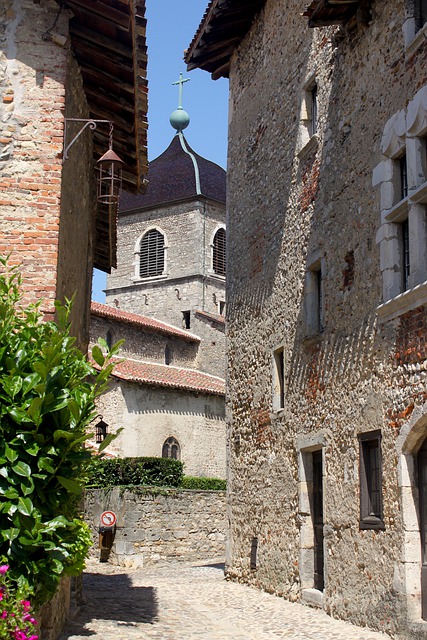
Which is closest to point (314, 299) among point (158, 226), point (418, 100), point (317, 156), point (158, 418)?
point (317, 156)

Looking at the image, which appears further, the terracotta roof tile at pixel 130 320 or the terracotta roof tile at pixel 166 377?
the terracotta roof tile at pixel 130 320

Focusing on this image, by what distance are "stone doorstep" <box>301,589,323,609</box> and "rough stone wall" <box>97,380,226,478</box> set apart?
14.8m

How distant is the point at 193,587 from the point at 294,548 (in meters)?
2.65

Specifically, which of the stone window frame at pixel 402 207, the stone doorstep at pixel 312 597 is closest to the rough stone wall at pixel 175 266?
the stone doorstep at pixel 312 597

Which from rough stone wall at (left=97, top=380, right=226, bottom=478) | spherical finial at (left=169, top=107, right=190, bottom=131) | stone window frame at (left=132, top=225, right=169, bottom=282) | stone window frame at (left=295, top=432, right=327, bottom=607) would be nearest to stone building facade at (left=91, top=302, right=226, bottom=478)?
rough stone wall at (left=97, top=380, right=226, bottom=478)

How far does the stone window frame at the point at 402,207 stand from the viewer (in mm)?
8539

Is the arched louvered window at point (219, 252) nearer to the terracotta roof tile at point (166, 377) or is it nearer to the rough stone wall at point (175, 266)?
the rough stone wall at point (175, 266)

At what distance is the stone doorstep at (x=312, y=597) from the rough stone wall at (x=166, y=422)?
14.8 meters

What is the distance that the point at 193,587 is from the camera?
13695 millimetres

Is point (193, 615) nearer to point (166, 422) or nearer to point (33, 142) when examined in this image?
point (33, 142)

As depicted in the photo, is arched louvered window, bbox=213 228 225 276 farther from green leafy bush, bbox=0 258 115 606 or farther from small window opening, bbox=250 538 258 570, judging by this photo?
green leafy bush, bbox=0 258 115 606

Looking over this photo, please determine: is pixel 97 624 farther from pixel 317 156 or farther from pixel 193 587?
pixel 317 156

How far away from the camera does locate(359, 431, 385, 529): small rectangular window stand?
9.30 m

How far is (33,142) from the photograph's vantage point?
7691 millimetres
